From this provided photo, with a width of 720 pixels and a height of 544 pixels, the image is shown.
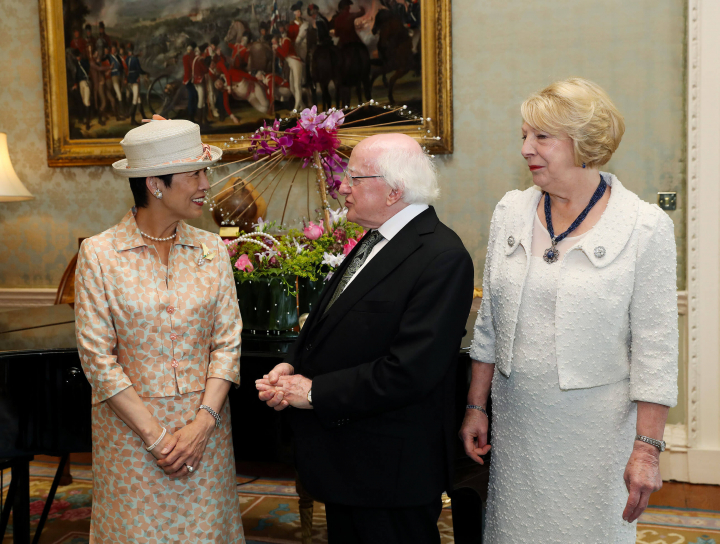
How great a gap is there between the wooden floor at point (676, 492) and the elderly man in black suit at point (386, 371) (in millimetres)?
2527

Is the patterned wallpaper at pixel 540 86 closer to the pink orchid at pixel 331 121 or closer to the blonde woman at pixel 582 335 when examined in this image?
the pink orchid at pixel 331 121

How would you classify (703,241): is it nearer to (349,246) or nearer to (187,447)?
(349,246)

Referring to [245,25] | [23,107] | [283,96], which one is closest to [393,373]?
[283,96]

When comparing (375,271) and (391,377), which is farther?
(375,271)

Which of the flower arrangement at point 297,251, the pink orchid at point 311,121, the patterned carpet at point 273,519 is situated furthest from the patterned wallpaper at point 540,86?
the pink orchid at point 311,121

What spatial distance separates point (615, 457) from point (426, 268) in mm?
705

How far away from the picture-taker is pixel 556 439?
184 centimetres

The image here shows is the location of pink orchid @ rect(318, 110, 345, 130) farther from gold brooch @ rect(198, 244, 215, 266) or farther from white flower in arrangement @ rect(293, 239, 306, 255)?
gold brooch @ rect(198, 244, 215, 266)

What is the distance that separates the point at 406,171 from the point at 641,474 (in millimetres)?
992

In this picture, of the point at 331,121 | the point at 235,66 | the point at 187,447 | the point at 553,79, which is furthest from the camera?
the point at 235,66

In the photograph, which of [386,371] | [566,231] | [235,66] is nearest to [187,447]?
[386,371]

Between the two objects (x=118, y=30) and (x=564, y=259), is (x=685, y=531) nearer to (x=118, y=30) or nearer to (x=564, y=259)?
(x=564, y=259)

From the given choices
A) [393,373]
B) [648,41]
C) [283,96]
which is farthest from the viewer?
[283,96]

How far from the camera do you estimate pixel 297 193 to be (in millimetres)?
4840
